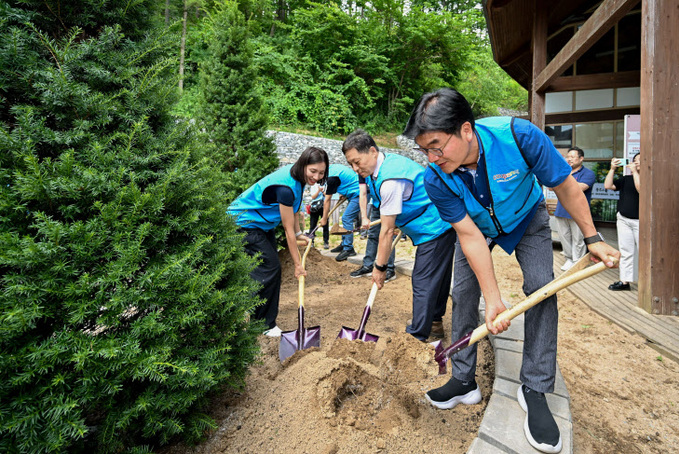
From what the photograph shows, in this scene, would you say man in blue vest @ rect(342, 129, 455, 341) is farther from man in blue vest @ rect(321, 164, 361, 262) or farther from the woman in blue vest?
man in blue vest @ rect(321, 164, 361, 262)

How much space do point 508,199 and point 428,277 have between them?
3.87ft

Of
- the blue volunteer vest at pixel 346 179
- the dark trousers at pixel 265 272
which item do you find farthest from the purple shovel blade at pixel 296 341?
the blue volunteer vest at pixel 346 179

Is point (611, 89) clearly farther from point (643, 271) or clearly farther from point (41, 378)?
point (41, 378)

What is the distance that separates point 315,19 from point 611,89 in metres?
15.1

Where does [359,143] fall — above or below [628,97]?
below

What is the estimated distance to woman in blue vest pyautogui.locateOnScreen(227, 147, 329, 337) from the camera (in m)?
3.18

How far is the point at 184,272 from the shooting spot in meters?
1.48

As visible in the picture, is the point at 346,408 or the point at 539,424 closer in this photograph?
the point at 539,424

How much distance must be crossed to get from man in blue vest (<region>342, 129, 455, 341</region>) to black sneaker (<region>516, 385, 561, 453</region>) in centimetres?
102

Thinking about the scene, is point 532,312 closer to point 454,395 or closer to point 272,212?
point 454,395

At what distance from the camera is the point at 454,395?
6.95 feet

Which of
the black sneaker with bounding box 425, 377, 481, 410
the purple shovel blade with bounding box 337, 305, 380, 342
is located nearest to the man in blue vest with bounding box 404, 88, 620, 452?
the black sneaker with bounding box 425, 377, 481, 410

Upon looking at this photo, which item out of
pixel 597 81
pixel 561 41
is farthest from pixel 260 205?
pixel 561 41

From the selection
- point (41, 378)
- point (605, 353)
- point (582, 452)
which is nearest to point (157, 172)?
point (41, 378)
